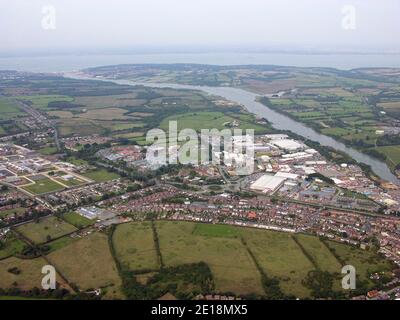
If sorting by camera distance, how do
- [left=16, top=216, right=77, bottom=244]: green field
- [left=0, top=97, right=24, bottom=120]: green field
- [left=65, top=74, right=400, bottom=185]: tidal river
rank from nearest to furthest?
[left=16, top=216, right=77, bottom=244]: green field, [left=65, top=74, right=400, bottom=185]: tidal river, [left=0, top=97, right=24, bottom=120]: green field

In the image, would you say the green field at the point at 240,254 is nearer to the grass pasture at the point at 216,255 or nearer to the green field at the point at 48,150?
the grass pasture at the point at 216,255

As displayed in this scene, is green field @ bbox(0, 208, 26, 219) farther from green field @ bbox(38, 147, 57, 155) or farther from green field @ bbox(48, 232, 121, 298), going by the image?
green field @ bbox(38, 147, 57, 155)

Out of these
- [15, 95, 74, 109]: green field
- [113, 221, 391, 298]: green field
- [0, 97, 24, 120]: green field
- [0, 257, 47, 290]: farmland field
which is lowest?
[0, 257, 47, 290]: farmland field

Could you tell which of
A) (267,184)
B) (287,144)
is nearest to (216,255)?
(267,184)

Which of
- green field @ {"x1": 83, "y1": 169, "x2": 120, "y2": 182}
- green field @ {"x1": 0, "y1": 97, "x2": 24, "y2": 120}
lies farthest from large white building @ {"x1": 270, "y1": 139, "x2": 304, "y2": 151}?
green field @ {"x1": 0, "y1": 97, "x2": 24, "y2": 120}

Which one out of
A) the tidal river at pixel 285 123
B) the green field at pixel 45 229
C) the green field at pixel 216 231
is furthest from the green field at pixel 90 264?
the tidal river at pixel 285 123

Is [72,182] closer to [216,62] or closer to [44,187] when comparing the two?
[44,187]
